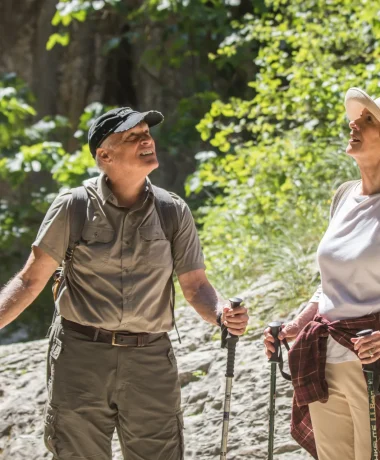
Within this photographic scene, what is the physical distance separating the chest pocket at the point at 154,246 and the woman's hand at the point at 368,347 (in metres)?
0.90

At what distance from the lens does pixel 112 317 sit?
3.68 m

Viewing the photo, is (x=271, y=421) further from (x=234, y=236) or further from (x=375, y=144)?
(x=234, y=236)

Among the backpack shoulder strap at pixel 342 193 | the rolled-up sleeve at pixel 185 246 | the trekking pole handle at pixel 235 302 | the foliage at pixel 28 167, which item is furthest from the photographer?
the foliage at pixel 28 167

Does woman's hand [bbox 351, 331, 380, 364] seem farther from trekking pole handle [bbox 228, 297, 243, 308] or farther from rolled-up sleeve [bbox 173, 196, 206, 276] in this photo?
rolled-up sleeve [bbox 173, 196, 206, 276]

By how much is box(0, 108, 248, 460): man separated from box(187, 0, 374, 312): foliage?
11.4 ft

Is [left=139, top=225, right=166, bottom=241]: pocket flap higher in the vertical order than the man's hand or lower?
higher

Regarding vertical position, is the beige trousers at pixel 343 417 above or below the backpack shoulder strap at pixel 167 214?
below

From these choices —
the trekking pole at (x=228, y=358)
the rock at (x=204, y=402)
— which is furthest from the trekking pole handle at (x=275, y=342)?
the rock at (x=204, y=402)

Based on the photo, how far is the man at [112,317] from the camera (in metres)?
3.68

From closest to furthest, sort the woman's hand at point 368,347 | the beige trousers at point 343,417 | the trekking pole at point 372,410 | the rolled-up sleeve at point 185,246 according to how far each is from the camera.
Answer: the woman's hand at point 368,347 < the trekking pole at point 372,410 < the beige trousers at point 343,417 < the rolled-up sleeve at point 185,246

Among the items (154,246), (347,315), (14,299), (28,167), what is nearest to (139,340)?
(154,246)

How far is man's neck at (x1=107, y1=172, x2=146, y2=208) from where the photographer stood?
382 centimetres

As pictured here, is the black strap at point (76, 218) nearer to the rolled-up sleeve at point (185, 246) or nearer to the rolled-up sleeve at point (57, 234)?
the rolled-up sleeve at point (57, 234)

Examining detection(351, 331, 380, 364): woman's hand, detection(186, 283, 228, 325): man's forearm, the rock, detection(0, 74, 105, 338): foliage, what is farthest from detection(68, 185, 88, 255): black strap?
detection(0, 74, 105, 338): foliage
